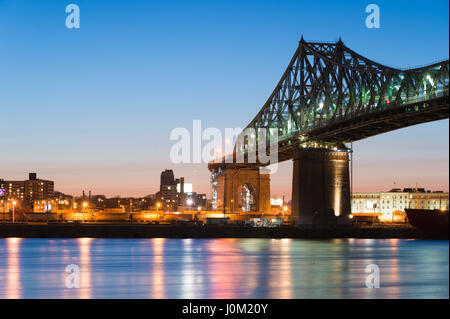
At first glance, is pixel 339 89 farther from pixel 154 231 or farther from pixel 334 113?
pixel 154 231

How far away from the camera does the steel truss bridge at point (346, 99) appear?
62.2 m

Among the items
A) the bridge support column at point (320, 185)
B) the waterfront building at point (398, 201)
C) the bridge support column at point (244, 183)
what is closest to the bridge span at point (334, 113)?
the bridge support column at point (320, 185)

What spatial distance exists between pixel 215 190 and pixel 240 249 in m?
71.1

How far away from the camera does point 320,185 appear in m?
77.9

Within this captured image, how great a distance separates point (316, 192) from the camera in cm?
7781

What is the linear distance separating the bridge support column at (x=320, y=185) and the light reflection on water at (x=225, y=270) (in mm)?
8382

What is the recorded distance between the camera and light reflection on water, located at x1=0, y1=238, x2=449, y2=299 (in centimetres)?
3759

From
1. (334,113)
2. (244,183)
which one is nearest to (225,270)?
(334,113)

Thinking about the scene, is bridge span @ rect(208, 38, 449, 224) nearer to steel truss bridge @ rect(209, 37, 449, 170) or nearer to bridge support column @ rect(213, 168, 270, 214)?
steel truss bridge @ rect(209, 37, 449, 170)

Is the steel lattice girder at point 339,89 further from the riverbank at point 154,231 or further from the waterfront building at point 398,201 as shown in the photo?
the waterfront building at point 398,201

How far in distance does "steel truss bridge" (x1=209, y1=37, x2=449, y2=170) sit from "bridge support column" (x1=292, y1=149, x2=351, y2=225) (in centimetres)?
173

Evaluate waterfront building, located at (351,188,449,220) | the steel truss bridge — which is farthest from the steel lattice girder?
waterfront building, located at (351,188,449,220)
